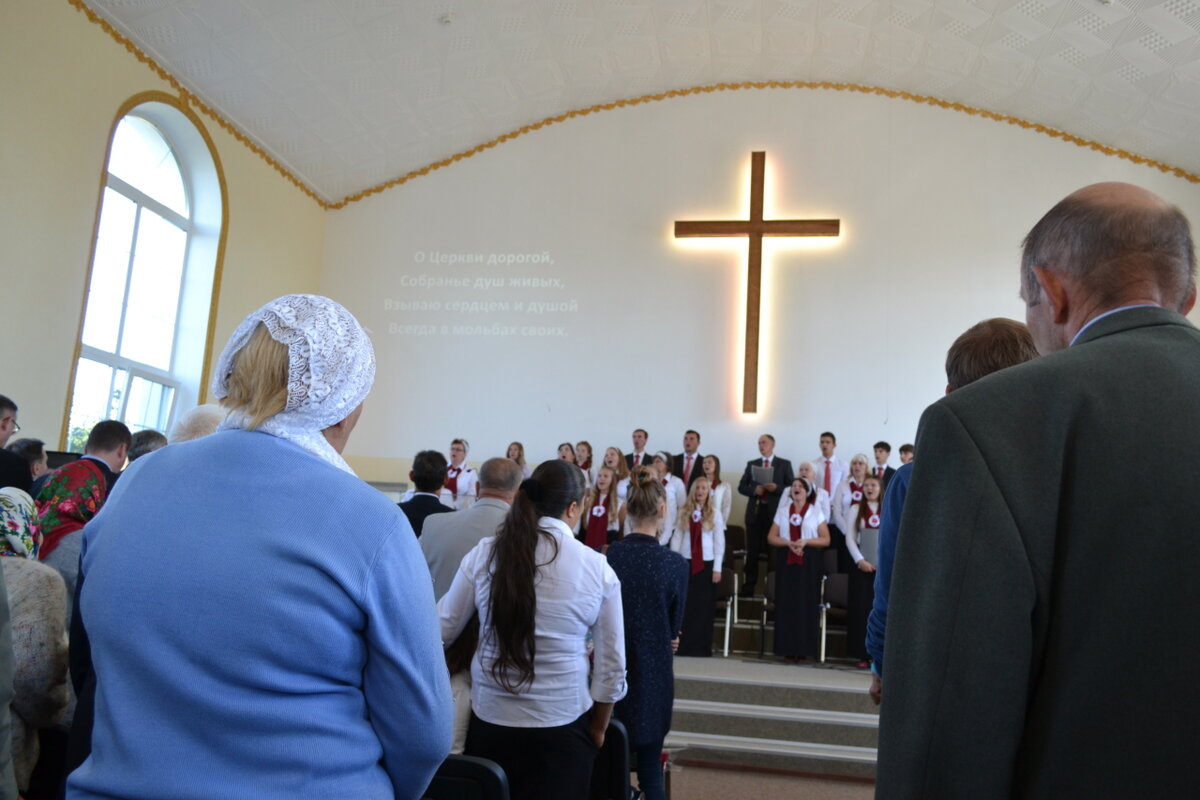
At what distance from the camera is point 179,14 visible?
24.6 ft

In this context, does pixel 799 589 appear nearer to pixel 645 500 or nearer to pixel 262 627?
pixel 645 500

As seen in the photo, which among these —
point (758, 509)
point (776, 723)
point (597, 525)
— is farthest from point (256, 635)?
point (758, 509)

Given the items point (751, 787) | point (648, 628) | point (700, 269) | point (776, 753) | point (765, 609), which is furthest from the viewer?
point (700, 269)

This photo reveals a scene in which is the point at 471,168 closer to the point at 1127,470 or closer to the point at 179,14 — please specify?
the point at 179,14

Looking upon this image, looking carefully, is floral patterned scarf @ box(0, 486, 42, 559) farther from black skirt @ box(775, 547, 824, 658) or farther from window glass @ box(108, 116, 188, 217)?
window glass @ box(108, 116, 188, 217)

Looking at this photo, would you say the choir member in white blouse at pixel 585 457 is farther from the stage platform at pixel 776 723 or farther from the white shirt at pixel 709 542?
the stage platform at pixel 776 723

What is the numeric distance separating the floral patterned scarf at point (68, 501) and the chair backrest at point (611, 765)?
1519 mm

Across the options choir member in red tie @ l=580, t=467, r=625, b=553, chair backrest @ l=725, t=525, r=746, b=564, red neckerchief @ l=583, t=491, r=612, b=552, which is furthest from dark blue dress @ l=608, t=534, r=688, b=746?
chair backrest @ l=725, t=525, r=746, b=564

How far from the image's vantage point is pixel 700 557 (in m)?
7.20

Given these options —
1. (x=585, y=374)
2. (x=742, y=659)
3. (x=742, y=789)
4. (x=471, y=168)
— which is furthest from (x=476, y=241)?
(x=742, y=789)

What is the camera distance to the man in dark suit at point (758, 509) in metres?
8.17

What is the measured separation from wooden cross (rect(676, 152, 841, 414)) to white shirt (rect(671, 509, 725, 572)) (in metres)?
2.65

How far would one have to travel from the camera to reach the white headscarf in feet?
3.80

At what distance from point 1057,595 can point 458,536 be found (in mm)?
2134
